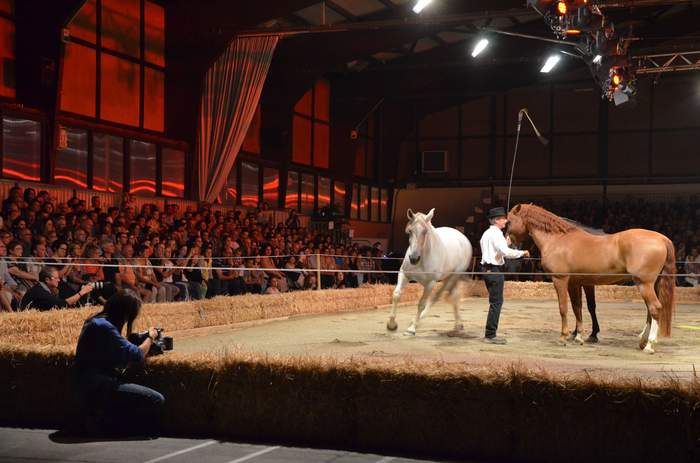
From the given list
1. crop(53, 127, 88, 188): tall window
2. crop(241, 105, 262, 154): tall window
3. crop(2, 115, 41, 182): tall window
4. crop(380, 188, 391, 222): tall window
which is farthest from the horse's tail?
crop(380, 188, 391, 222): tall window

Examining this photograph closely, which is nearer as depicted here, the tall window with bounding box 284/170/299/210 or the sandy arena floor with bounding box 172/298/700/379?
the sandy arena floor with bounding box 172/298/700/379

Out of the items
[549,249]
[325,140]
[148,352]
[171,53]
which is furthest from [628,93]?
[148,352]

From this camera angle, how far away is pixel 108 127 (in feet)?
60.7

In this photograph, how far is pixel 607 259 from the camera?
32.1ft

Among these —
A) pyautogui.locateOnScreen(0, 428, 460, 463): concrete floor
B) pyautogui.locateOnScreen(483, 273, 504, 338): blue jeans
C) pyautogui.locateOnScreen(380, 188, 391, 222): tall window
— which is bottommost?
pyautogui.locateOnScreen(0, 428, 460, 463): concrete floor

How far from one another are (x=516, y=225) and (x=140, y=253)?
649cm

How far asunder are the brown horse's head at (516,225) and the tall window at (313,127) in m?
17.1

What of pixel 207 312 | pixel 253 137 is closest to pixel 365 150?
pixel 253 137

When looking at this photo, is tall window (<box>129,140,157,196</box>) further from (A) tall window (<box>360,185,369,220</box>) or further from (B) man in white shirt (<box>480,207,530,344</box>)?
(A) tall window (<box>360,185,369,220</box>)

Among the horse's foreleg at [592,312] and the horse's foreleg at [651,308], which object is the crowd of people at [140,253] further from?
the horse's foreleg at [651,308]

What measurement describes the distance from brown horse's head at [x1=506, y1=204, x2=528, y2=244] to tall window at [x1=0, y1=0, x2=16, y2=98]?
11013 millimetres

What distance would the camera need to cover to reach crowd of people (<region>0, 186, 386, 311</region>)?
10.8 metres

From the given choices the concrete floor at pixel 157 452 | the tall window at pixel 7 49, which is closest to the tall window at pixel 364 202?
the tall window at pixel 7 49

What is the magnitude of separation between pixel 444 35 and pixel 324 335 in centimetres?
1904
